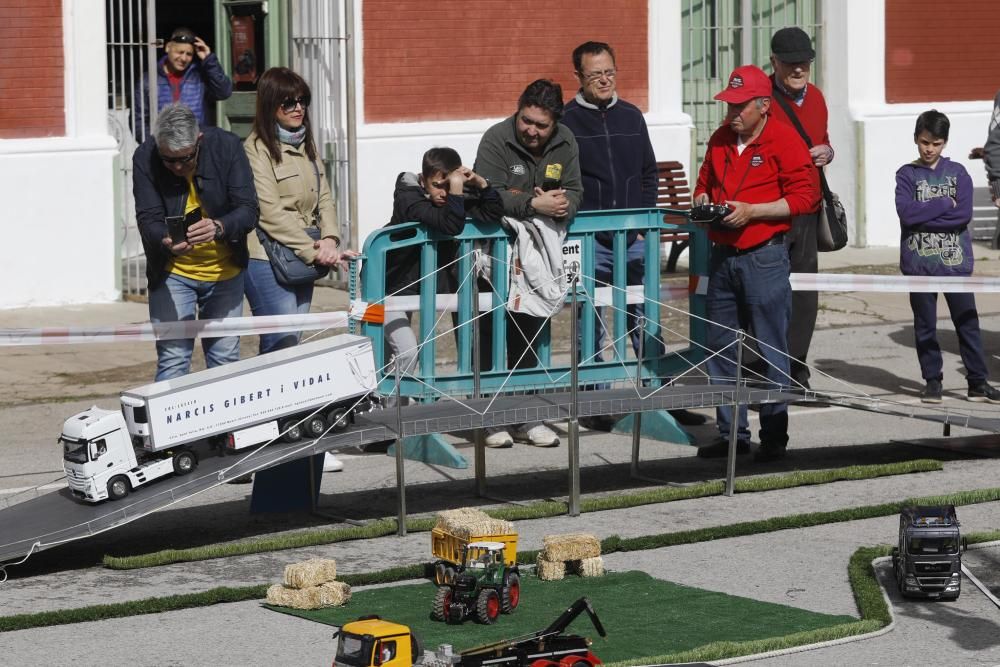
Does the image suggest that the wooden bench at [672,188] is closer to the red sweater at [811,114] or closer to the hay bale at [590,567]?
the red sweater at [811,114]

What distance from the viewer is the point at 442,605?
7.07m

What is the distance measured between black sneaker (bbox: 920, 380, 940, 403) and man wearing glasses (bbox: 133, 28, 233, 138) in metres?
5.44

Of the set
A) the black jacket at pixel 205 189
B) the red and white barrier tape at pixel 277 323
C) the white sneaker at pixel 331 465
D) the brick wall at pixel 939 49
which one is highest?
the brick wall at pixel 939 49

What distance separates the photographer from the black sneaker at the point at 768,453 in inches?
404

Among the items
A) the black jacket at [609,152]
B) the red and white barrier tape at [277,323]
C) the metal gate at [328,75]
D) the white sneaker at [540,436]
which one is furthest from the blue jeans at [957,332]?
the metal gate at [328,75]

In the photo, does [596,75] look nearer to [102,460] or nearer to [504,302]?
[504,302]

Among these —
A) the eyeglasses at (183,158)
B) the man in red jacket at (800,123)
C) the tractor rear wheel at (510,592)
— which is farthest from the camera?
the man in red jacket at (800,123)

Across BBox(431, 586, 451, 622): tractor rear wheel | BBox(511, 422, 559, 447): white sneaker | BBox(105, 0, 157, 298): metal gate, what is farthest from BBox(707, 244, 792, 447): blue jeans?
BBox(105, 0, 157, 298): metal gate

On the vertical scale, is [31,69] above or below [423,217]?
above

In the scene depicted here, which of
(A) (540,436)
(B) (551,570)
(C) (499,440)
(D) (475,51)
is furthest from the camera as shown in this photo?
(D) (475,51)

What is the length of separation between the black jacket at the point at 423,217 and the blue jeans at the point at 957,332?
330 centimetres

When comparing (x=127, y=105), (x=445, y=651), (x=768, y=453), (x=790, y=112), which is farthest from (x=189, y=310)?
(x=127, y=105)

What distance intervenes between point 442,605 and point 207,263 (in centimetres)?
309

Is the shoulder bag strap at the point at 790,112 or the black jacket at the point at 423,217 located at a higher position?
the shoulder bag strap at the point at 790,112
